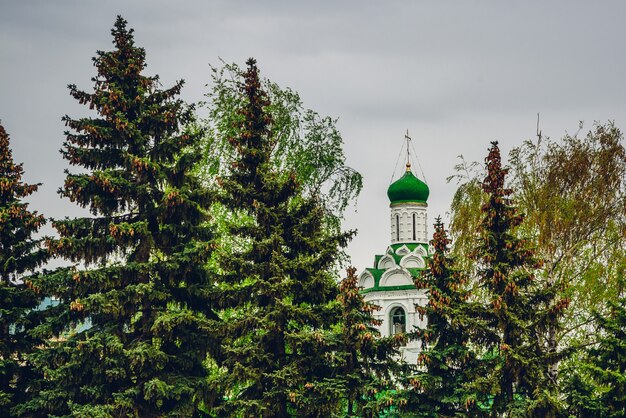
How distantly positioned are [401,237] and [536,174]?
22173mm

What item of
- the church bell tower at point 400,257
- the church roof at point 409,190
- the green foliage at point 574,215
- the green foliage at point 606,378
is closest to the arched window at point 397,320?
the church bell tower at point 400,257

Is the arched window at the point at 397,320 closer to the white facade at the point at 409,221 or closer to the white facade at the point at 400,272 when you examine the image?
the white facade at the point at 400,272

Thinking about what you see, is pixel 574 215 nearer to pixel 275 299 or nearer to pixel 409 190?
pixel 275 299

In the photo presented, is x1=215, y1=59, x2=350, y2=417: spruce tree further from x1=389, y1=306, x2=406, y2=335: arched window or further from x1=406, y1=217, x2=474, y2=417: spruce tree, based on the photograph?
x1=389, y1=306, x2=406, y2=335: arched window

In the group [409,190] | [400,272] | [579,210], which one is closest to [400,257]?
[400,272]

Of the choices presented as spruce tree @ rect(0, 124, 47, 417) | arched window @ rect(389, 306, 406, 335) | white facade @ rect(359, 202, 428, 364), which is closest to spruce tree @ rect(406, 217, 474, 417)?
spruce tree @ rect(0, 124, 47, 417)

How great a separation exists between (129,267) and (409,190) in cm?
3168

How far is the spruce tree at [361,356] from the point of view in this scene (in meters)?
23.2

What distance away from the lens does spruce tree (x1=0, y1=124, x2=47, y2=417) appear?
993 inches

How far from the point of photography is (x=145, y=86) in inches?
1008

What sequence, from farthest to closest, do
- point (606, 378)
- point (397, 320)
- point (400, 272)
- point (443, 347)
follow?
point (400, 272)
point (397, 320)
point (443, 347)
point (606, 378)

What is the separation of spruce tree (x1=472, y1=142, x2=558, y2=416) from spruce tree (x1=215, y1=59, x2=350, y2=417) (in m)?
3.31

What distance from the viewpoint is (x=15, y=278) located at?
2608 cm

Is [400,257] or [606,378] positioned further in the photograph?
[400,257]
